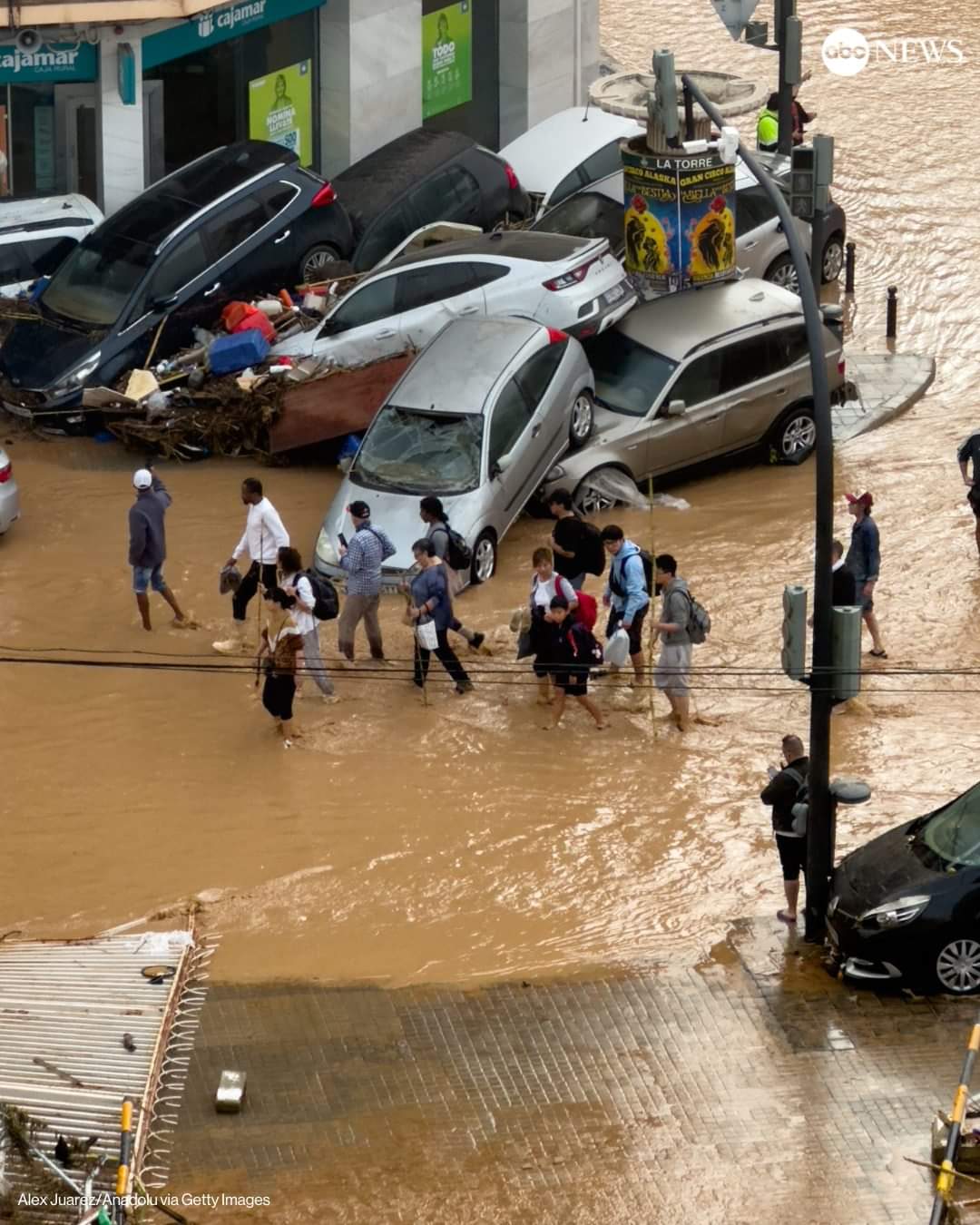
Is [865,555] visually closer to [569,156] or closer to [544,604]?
[544,604]

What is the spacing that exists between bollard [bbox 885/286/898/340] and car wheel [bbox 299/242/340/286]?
5791 millimetres

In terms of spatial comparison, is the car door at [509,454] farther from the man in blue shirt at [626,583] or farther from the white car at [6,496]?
the white car at [6,496]

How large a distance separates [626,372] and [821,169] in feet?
22.8

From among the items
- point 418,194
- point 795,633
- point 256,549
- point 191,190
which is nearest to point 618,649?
point 256,549

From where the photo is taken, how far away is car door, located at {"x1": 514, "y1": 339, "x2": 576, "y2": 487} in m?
19.3

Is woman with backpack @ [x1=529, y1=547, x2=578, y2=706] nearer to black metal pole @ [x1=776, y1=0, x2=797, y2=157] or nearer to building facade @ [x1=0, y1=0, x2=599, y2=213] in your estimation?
black metal pole @ [x1=776, y1=0, x2=797, y2=157]

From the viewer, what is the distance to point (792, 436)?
2122 centimetres

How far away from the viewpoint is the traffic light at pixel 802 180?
46.0 feet

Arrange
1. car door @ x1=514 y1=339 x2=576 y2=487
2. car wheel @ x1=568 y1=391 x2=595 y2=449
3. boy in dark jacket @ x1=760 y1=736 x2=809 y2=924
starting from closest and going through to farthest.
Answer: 1. boy in dark jacket @ x1=760 y1=736 x2=809 y2=924
2. car door @ x1=514 y1=339 x2=576 y2=487
3. car wheel @ x1=568 y1=391 x2=595 y2=449

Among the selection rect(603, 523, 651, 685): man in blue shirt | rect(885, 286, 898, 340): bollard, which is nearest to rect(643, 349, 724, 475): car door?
rect(603, 523, 651, 685): man in blue shirt

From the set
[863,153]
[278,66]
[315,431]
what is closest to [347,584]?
[315,431]

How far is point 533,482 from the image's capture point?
63.5 feet

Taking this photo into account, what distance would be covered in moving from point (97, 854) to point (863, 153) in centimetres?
1815

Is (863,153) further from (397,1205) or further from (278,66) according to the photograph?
(397,1205)
